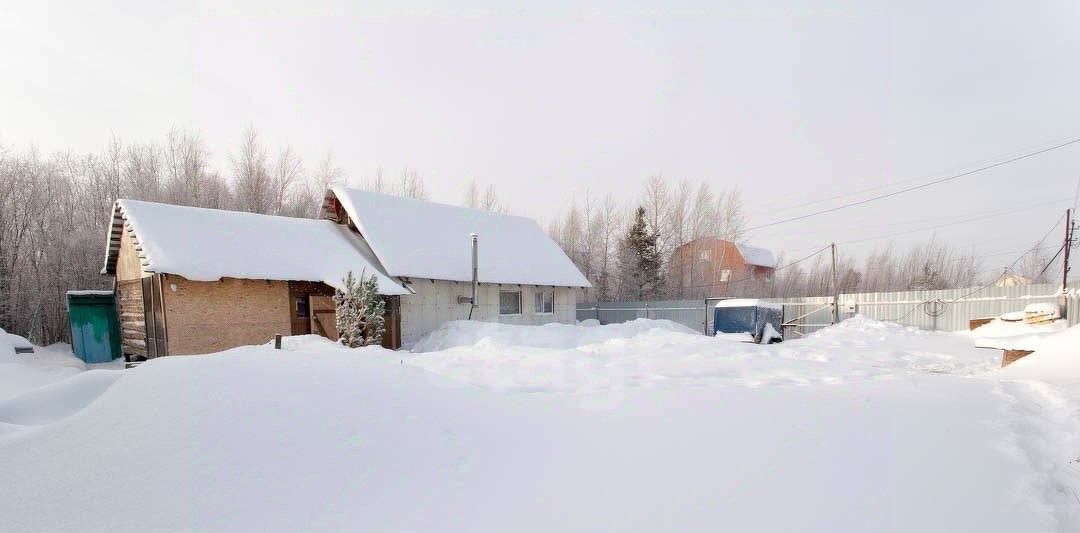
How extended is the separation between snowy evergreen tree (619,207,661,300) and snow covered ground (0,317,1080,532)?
2757 cm

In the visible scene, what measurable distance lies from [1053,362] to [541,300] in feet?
54.4

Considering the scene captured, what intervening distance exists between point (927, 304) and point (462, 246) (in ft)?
56.4

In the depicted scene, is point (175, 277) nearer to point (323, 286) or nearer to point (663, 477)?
point (323, 286)

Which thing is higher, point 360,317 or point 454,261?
point 454,261

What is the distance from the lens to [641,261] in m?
32.9

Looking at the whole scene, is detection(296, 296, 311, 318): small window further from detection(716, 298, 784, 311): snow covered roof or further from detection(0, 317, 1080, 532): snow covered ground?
detection(716, 298, 784, 311): snow covered roof

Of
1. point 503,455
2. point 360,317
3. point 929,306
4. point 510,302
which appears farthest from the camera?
point 510,302

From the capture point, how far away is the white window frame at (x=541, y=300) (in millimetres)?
21484

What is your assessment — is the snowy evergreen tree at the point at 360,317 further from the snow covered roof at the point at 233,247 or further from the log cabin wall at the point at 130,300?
the log cabin wall at the point at 130,300

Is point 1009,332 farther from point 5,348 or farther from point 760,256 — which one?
point 760,256

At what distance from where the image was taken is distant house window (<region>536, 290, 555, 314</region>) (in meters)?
21.7

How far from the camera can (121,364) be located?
1574cm

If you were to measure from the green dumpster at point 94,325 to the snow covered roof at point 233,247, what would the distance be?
4.39 ft

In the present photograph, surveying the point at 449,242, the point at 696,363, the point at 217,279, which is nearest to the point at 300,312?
the point at 217,279
